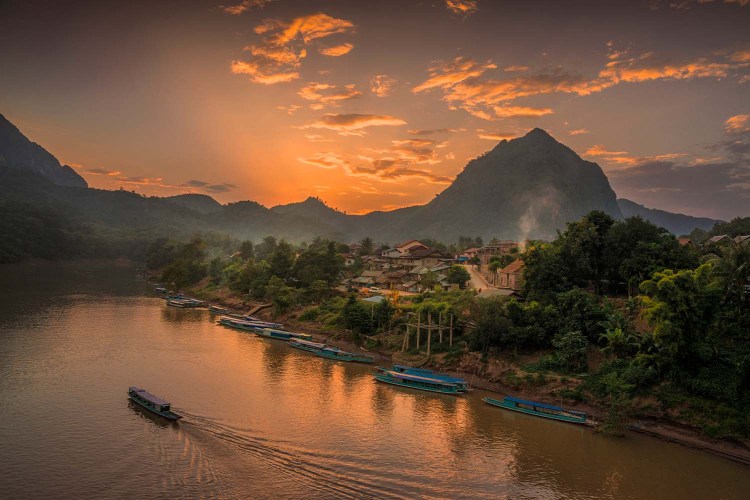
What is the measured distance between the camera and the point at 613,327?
3578 centimetres

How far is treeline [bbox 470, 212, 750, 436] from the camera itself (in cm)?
2866

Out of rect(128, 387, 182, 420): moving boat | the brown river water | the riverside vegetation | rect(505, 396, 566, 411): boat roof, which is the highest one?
the riverside vegetation

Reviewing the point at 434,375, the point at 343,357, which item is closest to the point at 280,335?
the point at 343,357

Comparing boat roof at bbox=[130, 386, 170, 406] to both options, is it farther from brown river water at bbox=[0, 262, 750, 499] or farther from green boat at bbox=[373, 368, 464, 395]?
green boat at bbox=[373, 368, 464, 395]

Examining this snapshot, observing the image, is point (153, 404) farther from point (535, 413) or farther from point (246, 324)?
point (246, 324)

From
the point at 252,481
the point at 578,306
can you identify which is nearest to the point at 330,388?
the point at 252,481

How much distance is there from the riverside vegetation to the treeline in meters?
0.08

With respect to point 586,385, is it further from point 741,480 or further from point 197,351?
point 197,351

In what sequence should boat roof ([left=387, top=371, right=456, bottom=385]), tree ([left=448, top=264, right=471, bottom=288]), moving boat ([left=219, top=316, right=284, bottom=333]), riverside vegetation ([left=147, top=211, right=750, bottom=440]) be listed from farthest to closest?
tree ([left=448, top=264, right=471, bottom=288]), moving boat ([left=219, top=316, right=284, bottom=333]), boat roof ([left=387, top=371, right=456, bottom=385]), riverside vegetation ([left=147, top=211, right=750, bottom=440])

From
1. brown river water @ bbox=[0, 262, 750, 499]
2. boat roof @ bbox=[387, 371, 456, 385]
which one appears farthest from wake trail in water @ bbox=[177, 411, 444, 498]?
boat roof @ bbox=[387, 371, 456, 385]

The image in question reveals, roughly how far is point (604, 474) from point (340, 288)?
5869 centimetres

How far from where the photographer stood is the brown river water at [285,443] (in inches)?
834

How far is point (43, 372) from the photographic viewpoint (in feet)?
118

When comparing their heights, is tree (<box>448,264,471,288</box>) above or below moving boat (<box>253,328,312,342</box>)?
above
